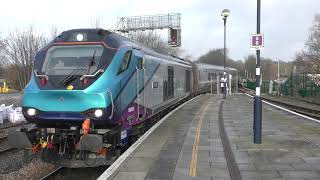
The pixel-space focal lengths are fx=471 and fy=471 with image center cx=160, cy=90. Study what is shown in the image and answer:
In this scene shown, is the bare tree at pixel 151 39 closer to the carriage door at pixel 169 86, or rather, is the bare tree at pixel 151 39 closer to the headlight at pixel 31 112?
the carriage door at pixel 169 86

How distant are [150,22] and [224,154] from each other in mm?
32950

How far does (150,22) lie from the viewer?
42.7m

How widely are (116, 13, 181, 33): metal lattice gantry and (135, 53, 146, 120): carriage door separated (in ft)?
95.9

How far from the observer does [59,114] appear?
10531 mm

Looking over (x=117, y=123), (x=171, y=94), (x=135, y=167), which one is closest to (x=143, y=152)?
(x=117, y=123)

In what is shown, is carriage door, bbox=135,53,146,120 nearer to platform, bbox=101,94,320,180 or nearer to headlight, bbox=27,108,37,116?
platform, bbox=101,94,320,180

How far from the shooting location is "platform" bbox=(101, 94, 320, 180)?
28.7 feet

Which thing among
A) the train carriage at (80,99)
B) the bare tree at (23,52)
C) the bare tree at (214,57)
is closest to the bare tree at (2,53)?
the bare tree at (23,52)

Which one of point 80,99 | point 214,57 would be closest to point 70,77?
point 80,99

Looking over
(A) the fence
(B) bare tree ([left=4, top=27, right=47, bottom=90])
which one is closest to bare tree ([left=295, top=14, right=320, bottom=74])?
(A) the fence

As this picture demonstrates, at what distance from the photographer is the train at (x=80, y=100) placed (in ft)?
33.8

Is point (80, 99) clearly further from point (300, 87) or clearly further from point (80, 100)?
point (300, 87)

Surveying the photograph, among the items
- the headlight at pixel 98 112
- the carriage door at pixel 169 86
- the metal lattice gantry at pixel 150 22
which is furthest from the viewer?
the metal lattice gantry at pixel 150 22

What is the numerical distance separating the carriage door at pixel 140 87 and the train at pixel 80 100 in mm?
579
